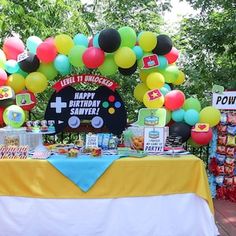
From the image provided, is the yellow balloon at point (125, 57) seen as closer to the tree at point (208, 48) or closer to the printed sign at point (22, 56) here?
the printed sign at point (22, 56)

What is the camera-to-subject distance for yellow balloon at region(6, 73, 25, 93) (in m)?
4.50

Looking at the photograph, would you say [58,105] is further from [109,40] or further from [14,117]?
[109,40]

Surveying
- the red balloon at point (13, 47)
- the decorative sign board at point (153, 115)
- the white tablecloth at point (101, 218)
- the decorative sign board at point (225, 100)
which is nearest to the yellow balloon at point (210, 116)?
the decorative sign board at point (225, 100)

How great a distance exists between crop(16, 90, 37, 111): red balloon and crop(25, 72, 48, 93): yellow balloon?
8cm

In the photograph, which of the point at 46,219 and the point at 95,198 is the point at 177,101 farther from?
the point at 46,219

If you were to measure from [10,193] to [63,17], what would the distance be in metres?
3.98

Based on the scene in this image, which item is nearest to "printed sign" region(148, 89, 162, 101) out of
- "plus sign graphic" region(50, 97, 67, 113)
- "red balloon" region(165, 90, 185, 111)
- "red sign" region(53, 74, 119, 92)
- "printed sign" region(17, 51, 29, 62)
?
"red balloon" region(165, 90, 185, 111)

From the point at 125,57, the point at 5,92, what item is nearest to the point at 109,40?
the point at 125,57

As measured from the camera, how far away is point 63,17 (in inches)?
255

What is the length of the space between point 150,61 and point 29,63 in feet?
4.35

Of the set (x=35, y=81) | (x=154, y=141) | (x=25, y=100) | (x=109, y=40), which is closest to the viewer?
(x=154, y=141)

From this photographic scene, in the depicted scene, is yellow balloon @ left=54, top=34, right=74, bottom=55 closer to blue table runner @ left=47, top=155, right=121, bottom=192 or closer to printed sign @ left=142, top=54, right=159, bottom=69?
printed sign @ left=142, top=54, right=159, bottom=69

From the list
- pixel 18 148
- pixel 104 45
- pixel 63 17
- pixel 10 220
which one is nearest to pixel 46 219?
pixel 10 220

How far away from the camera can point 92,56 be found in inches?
169
